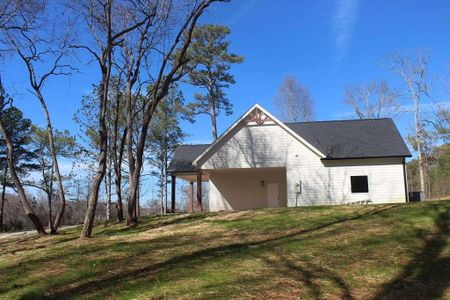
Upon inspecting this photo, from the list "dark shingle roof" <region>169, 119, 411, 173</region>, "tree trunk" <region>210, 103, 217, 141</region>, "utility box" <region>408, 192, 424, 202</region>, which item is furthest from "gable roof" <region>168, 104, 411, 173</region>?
"tree trunk" <region>210, 103, 217, 141</region>

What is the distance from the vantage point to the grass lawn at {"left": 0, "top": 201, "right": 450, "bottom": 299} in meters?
7.22

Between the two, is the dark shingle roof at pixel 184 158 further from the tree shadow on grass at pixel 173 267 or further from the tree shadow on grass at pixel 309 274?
the tree shadow on grass at pixel 309 274

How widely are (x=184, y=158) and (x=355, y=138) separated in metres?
10.4

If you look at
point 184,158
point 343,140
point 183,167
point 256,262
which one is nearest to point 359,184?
point 343,140

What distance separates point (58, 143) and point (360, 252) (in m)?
32.1

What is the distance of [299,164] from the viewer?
960 inches

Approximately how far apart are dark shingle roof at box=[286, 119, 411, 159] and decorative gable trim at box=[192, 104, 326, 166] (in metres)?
1.30

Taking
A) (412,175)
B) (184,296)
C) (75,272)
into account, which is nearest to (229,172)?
(75,272)

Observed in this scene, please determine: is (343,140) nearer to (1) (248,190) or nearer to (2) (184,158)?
(1) (248,190)

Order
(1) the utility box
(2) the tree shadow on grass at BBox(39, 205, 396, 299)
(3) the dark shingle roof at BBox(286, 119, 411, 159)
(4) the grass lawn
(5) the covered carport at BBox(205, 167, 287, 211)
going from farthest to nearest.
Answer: (5) the covered carport at BBox(205, 167, 287, 211)
(1) the utility box
(3) the dark shingle roof at BBox(286, 119, 411, 159)
(2) the tree shadow on grass at BBox(39, 205, 396, 299)
(4) the grass lawn

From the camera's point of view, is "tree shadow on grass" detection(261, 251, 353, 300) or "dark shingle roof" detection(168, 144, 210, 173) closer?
"tree shadow on grass" detection(261, 251, 353, 300)

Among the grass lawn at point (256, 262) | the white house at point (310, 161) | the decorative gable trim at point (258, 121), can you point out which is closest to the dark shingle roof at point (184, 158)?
the white house at point (310, 161)

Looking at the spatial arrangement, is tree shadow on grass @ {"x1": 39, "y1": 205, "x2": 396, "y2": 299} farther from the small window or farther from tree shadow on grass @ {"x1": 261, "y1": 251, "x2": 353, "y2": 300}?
the small window

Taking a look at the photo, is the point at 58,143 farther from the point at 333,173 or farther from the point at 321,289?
the point at 321,289
